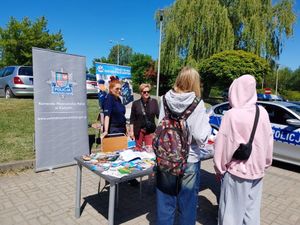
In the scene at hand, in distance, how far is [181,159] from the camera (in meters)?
2.39

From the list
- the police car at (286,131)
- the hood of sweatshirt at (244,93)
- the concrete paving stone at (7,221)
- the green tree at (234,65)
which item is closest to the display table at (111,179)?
the concrete paving stone at (7,221)

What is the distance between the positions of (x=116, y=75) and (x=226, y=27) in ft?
45.2

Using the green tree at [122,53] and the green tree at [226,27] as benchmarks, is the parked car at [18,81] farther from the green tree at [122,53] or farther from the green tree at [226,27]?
the green tree at [122,53]

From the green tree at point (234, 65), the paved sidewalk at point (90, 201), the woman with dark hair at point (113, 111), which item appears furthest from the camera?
the green tree at point (234, 65)

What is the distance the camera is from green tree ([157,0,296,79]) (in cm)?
1834

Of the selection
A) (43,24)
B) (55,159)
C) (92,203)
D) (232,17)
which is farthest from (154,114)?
(43,24)

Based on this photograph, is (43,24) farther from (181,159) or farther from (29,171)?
(181,159)

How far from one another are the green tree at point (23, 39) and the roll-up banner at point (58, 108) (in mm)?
21295

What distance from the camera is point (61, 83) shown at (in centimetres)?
517

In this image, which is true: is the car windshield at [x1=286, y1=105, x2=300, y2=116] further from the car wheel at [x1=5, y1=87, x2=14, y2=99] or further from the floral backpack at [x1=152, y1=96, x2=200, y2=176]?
the car wheel at [x1=5, y1=87, x2=14, y2=99]

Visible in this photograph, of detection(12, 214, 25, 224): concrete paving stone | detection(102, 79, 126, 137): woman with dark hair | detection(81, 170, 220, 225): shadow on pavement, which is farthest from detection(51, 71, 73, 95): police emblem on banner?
detection(12, 214, 25, 224): concrete paving stone

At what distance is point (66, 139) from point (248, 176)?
3.92 m

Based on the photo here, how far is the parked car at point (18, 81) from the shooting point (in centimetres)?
1122

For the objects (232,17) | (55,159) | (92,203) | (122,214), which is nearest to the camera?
(122,214)
